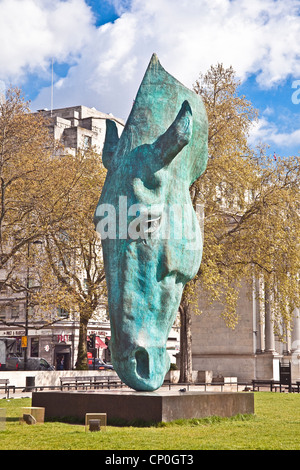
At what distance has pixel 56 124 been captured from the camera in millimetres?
→ 67312

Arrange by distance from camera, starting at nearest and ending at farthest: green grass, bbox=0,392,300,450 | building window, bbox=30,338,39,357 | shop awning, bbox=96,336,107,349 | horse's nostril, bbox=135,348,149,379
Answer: green grass, bbox=0,392,300,450 → horse's nostril, bbox=135,348,149,379 → building window, bbox=30,338,39,357 → shop awning, bbox=96,336,107,349

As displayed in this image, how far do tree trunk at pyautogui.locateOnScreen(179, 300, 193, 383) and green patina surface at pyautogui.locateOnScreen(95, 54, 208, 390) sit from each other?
17.7 m

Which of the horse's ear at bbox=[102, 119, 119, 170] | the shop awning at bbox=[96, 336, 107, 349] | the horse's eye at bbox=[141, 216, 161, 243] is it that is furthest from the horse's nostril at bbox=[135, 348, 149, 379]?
the shop awning at bbox=[96, 336, 107, 349]

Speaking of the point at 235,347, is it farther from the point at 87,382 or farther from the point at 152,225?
the point at 152,225

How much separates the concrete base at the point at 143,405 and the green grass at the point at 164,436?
19 cm

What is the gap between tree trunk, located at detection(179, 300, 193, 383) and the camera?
96.1ft

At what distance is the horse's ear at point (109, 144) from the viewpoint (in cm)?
1248

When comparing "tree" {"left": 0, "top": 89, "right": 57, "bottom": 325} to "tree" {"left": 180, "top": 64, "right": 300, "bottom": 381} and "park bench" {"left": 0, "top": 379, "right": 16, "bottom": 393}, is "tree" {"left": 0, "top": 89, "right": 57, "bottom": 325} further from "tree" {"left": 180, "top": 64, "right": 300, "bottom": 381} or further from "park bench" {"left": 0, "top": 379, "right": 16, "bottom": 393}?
"tree" {"left": 180, "top": 64, "right": 300, "bottom": 381}

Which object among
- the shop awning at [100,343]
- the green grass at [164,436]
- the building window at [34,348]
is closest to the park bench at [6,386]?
the green grass at [164,436]

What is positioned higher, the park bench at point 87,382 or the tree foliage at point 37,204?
the tree foliage at point 37,204

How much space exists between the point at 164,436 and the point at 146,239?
3.18 meters

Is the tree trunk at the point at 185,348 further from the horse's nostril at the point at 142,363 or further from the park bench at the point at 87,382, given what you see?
the horse's nostril at the point at 142,363
